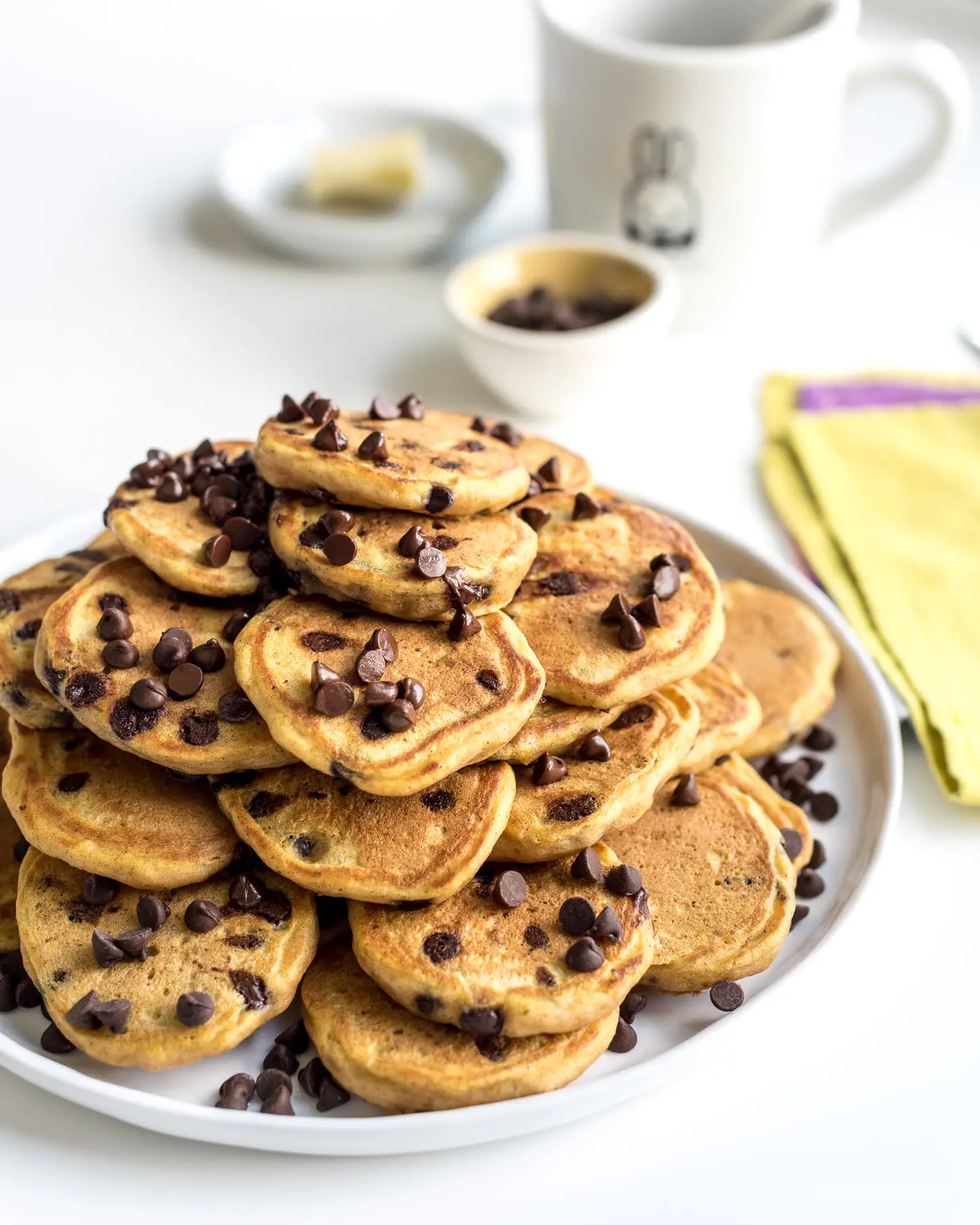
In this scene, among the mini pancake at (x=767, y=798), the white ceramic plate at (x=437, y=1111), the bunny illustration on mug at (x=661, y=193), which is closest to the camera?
the white ceramic plate at (x=437, y=1111)

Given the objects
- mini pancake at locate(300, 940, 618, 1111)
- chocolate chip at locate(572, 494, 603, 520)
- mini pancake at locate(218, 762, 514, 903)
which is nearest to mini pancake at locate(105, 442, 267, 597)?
mini pancake at locate(218, 762, 514, 903)

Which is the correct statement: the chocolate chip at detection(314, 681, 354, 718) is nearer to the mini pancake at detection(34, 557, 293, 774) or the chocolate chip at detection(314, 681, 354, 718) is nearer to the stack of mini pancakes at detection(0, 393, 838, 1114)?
the stack of mini pancakes at detection(0, 393, 838, 1114)

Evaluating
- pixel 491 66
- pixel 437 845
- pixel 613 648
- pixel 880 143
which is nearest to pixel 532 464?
pixel 613 648

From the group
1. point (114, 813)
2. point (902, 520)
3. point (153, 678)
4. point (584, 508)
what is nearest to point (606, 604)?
point (584, 508)

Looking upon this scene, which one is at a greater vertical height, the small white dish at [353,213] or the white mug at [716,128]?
the white mug at [716,128]

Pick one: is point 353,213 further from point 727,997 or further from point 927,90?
point 727,997

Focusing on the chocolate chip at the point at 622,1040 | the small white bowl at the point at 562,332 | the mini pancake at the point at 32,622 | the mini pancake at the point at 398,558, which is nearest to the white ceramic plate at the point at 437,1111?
the chocolate chip at the point at 622,1040

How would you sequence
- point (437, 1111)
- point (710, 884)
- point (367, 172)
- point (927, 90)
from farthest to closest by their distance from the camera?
point (367, 172) < point (927, 90) < point (710, 884) < point (437, 1111)

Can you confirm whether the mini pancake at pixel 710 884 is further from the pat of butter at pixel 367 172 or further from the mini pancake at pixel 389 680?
the pat of butter at pixel 367 172
